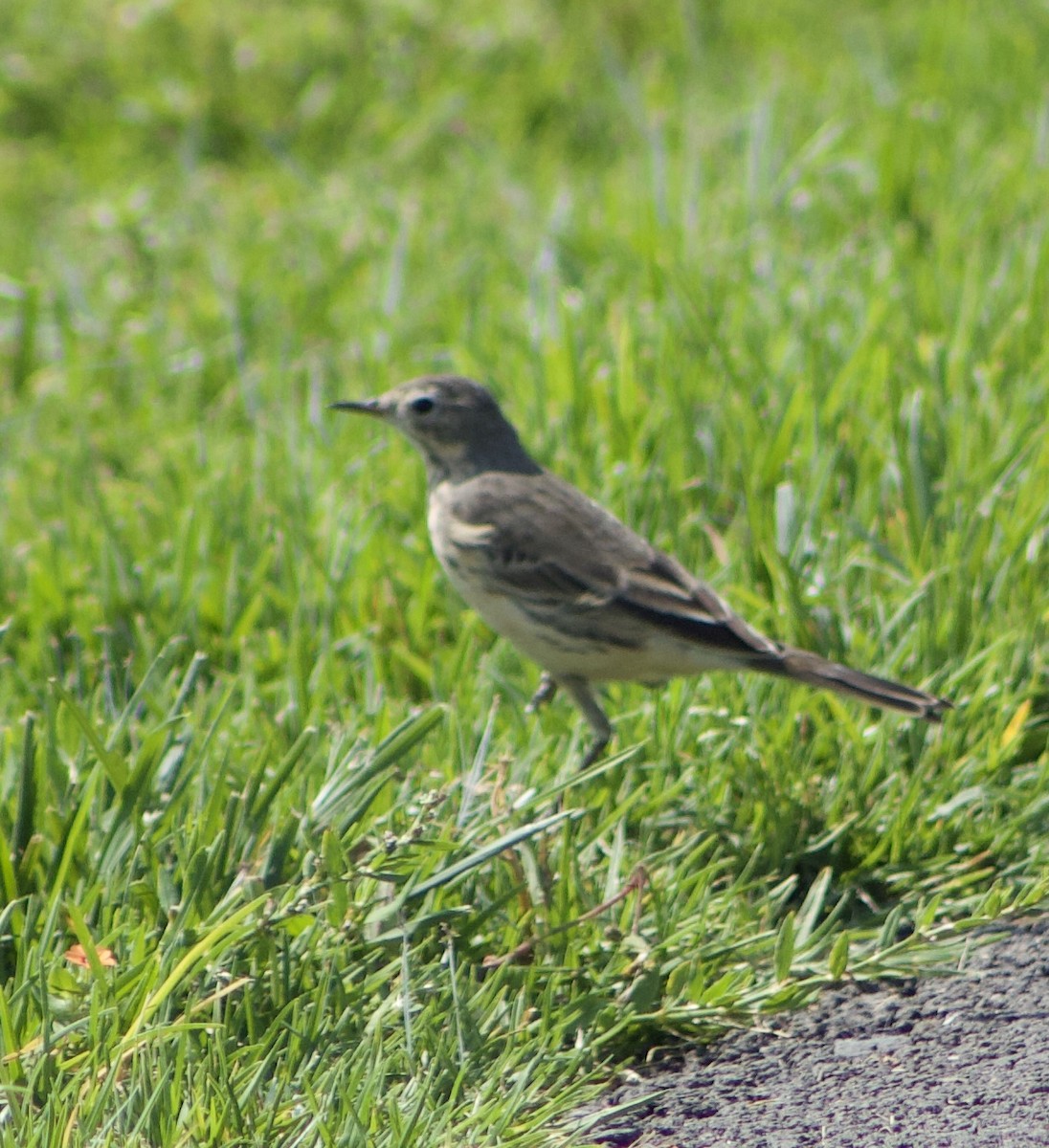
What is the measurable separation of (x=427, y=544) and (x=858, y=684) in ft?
5.75

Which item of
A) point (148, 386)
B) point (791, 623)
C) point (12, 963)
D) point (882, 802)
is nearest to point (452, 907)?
point (12, 963)

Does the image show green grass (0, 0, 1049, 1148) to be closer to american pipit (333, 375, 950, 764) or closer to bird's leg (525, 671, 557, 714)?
bird's leg (525, 671, 557, 714)

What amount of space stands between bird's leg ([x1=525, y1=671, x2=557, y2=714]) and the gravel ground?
3.87ft

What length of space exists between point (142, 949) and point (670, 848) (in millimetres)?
1270


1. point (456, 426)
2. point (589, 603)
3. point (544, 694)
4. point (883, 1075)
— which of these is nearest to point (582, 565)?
point (589, 603)

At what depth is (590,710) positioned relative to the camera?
4426 millimetres

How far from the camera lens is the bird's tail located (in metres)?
4.05

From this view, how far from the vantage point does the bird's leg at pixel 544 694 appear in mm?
4588

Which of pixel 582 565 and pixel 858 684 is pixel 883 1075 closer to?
pixel 858 684

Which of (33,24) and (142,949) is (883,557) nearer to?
(142,949)

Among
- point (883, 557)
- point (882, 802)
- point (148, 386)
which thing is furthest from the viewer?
point (148, 386)

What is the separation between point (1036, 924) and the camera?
3.89 m

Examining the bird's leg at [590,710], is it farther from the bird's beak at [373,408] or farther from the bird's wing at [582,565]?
the bird's beak at [373,408]

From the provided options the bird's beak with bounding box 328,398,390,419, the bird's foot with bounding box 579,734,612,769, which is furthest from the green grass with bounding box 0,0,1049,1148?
the bird's beak with bounding box 328,398,390,419
